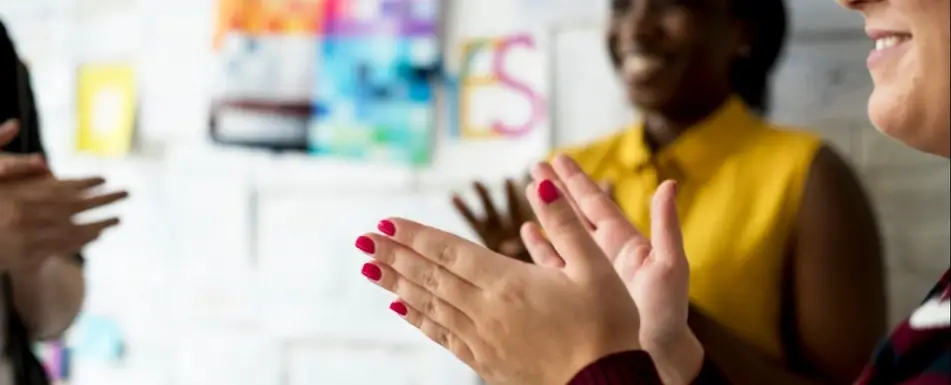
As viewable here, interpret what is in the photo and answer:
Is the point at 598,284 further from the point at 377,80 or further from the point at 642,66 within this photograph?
the point at 377,80

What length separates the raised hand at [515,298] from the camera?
528mm

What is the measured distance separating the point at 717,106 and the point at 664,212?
1.44 feet

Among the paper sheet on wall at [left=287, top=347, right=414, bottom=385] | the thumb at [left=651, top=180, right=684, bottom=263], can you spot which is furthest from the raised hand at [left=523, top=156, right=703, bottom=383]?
the paper sheet on wall at [left=287, top=347, right=414, bottom=385]

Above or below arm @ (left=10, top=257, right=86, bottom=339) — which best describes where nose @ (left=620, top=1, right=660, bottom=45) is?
above

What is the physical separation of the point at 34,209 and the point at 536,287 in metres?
0.66

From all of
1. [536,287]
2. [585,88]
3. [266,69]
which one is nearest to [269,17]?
[266,69]

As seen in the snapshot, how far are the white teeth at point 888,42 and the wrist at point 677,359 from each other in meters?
0.26

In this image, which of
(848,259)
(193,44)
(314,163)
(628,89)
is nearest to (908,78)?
(848,259)

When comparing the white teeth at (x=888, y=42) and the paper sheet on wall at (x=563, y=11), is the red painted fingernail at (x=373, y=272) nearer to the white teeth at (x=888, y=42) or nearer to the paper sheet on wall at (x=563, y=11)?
the white teeth at (x=888, y=42)

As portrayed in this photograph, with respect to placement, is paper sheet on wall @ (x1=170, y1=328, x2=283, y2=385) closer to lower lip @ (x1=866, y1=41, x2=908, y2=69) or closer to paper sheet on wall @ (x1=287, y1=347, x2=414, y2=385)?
paper sheet on wall @ (x1=287, y1=347, x2=414, y2=385)

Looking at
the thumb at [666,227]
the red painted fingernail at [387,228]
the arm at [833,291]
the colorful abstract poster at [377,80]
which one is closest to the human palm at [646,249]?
the thumb at [666,227]

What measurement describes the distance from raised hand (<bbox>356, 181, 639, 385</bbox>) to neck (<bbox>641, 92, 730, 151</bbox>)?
0.49 metres

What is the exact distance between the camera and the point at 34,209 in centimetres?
95

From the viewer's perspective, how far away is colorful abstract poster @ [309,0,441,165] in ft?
4.40
